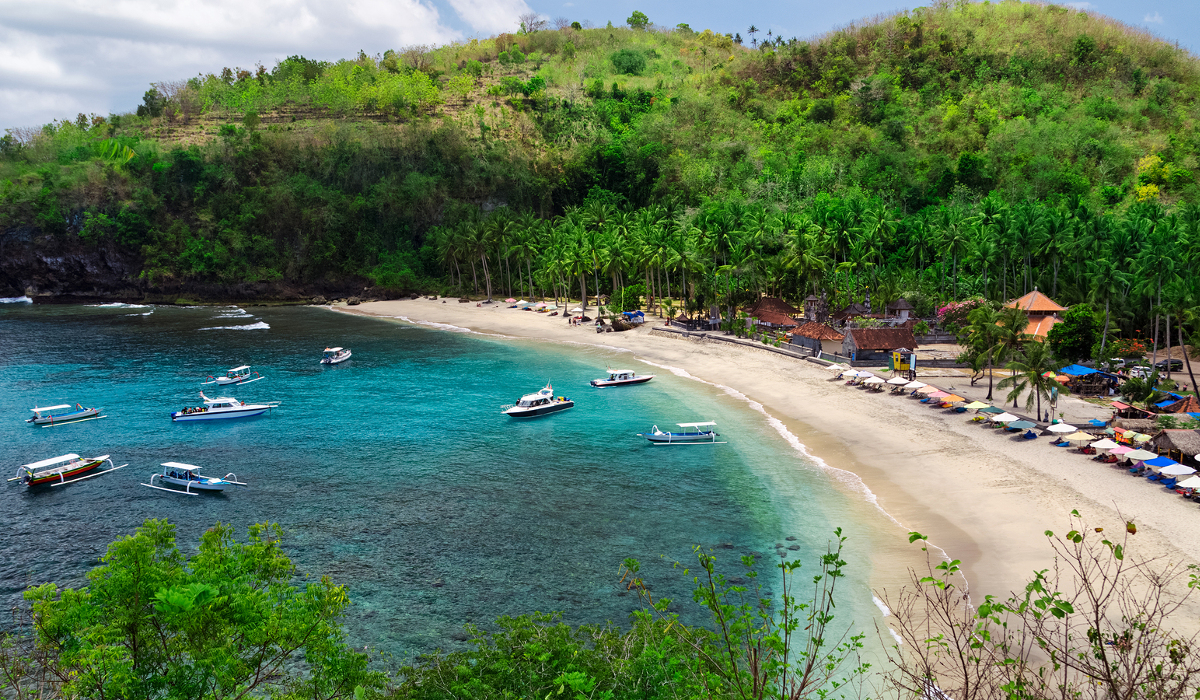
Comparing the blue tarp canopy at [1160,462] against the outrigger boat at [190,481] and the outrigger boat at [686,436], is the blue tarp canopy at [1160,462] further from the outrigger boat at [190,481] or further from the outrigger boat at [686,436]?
the outrigger boat at [190,481]

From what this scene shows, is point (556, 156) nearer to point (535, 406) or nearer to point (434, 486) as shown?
point (535, 406)

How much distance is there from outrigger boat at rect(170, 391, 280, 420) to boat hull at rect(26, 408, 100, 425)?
260 inches

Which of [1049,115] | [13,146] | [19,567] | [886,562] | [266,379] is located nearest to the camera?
[886,562]

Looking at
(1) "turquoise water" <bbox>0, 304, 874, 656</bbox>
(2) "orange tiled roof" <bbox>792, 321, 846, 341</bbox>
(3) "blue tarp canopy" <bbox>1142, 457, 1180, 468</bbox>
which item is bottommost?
(1) "turquoise water" <bbox>0, 304, 874, 656</bbox>

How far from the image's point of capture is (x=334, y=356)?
8300cm

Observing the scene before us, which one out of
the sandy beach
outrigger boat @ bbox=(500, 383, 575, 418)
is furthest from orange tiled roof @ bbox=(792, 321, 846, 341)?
outrigger boat @ bbox=(500, 383, 575, 418)

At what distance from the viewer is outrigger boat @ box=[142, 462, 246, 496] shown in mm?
44075

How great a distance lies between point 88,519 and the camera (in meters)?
40.2

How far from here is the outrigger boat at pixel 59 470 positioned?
148 ft

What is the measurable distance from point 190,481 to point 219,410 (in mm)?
18160

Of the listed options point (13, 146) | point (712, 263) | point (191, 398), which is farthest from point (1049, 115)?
point (13, 146)

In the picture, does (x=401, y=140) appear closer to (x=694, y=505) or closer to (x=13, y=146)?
(x=13, y=146)

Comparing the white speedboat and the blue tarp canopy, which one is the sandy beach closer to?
the blue tarp canopy

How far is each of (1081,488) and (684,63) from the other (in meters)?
180
